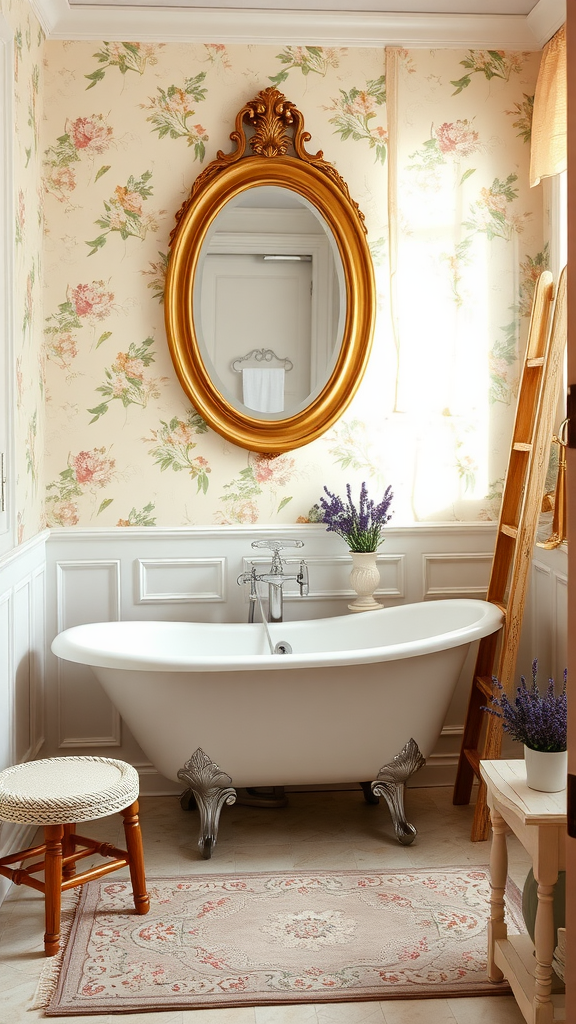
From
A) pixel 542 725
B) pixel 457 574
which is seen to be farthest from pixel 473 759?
pixel 542 725

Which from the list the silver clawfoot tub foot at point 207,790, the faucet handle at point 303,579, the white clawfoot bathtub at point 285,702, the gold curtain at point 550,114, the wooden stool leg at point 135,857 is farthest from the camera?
the faucet handle at point 303,579

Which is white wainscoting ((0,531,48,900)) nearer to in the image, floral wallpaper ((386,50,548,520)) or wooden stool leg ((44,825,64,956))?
wooden stool leg ((44,825,64,956))

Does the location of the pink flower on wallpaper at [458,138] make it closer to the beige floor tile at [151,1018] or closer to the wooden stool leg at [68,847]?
the wooden stool leg at [68,847]

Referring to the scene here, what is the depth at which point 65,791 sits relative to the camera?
2.35 meters

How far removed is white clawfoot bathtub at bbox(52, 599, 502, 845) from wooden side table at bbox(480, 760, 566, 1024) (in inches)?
27.4

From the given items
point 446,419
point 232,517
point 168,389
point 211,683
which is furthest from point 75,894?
point 446,419

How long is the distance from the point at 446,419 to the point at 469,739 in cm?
123

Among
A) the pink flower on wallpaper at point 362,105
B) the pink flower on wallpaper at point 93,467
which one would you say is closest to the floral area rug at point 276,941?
the pink flower on wallpaper at point 93,467

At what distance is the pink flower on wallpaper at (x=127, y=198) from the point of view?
10.9 feet

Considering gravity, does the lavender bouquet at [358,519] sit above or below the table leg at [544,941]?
above

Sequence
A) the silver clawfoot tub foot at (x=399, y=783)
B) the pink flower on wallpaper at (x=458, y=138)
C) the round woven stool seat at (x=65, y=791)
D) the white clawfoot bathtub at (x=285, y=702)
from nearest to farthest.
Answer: the round woven stool seat at (x=65, y=791), the white clawfoot bathtub at (x=285, y=702), the silver clawfoot tub foot at (x=399, y=783), the pink flower on wallpaper at (x=458, y=138)

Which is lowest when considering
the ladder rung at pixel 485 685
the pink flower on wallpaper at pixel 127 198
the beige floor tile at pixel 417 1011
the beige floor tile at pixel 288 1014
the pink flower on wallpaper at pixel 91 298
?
the beige floor tile at pixel 288 1014

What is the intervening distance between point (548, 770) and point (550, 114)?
2294 millimetres

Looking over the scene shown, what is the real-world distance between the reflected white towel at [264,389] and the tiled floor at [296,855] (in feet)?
4.85
